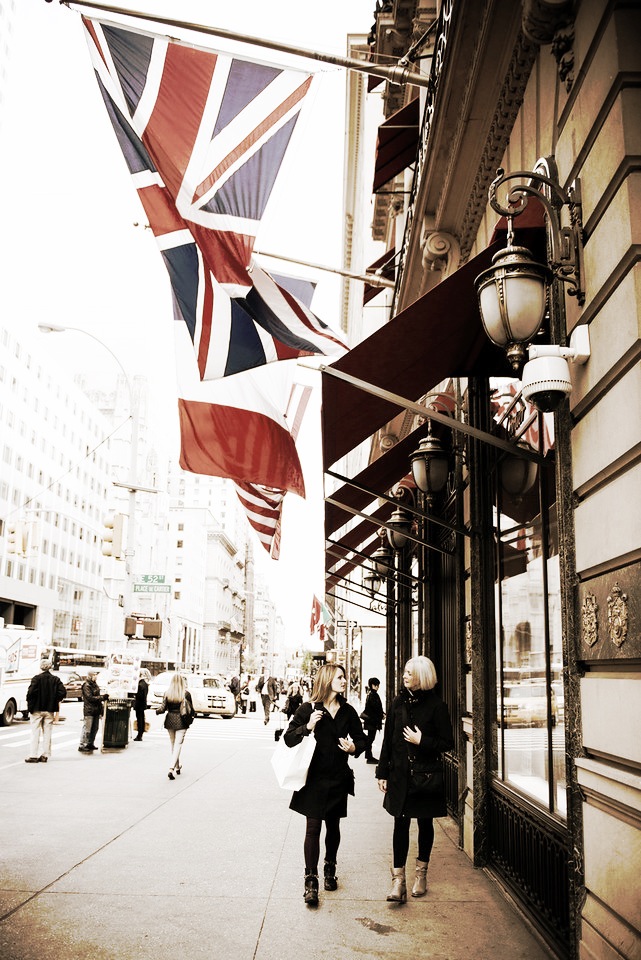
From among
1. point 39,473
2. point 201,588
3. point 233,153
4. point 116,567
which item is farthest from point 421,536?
point 201,588

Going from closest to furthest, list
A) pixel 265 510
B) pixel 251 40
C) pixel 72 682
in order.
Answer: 1. pixel 251 40
2. pixel 265 510
3. pixel 72 682

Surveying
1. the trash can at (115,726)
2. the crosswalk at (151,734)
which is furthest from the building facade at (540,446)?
the crosswalk at (151,734)

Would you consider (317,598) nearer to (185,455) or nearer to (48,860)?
(185,455)

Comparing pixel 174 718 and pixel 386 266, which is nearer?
pixel 174 718

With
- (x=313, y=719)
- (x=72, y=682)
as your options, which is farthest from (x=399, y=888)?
(x=72, y=682)

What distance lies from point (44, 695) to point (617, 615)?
14363 mm

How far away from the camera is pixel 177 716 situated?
47.6 feet

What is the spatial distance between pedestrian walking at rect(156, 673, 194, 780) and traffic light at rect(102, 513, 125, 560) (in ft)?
18.5

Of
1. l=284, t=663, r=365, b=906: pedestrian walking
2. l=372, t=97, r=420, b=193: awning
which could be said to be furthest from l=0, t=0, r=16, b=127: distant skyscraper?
l=284, t=663, r=365, b=906: pedestrian walking

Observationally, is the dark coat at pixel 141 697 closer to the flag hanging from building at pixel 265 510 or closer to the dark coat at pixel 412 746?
the flag hanging from building at pixel 265 510

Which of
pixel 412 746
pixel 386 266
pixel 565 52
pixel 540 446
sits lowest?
pixel 412 746

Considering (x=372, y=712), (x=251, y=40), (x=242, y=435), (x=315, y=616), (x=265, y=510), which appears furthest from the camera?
(x=372, y=712)

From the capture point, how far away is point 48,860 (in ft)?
24.9

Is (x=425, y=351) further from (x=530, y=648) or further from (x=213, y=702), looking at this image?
(x=213, y=702)
